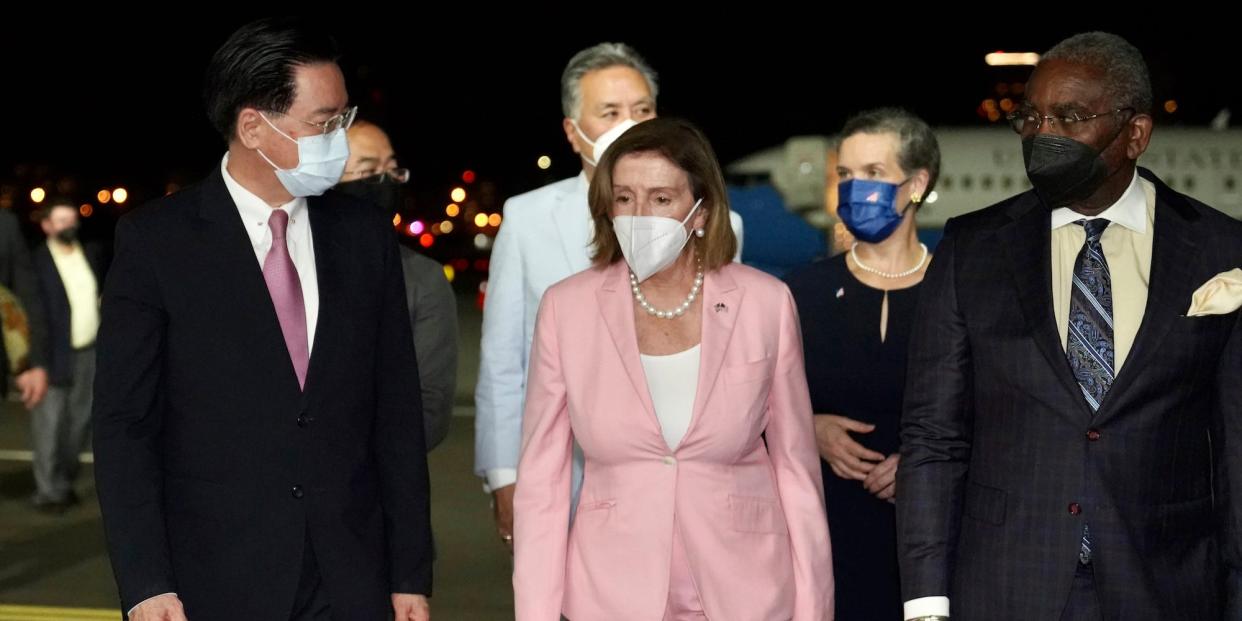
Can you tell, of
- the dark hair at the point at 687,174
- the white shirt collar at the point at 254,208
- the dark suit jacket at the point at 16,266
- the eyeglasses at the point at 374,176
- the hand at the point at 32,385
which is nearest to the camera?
the white shirt collar at the point at 254,208

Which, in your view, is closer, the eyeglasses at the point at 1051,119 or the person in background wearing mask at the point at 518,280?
the eyeglasses at the point at 1051,119

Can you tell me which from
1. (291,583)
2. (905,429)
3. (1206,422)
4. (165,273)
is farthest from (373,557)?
(1206,422)

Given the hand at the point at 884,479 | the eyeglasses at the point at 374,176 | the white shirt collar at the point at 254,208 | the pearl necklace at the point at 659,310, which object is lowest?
the hand at the point at 884,479

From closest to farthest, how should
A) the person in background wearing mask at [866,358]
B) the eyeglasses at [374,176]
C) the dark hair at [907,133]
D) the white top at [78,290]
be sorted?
the person in background wearing mask at [866,358] → the dark hair at [907,133] → the eyeglasses at [374,176] → the white top at [78,290]

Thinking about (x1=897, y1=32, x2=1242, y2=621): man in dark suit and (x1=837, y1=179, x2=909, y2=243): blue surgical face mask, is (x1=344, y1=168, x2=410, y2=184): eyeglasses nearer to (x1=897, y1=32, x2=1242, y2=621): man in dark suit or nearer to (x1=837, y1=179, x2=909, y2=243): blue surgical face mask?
(x1=837, y1=179, x2=909, y2=243): blue surgical face mask

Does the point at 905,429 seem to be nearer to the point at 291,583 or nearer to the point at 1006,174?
the point at 291,583

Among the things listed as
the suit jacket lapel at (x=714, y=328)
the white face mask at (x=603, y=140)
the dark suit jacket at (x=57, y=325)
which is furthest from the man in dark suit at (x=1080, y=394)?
the dark suit jacket at (x=57, y=325)

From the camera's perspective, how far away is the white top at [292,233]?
369 cm

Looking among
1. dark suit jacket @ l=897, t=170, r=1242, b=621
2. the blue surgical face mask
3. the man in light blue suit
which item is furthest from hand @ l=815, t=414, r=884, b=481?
dark suit jacket @ l=897, t=170, r=1242, b=621

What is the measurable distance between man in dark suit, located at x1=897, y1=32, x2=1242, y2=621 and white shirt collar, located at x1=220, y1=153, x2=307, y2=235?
55.3 inches

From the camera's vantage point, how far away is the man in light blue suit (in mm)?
5016

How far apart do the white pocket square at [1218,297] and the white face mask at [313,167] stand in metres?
1.82

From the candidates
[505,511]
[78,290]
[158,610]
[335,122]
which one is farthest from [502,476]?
[78,290]

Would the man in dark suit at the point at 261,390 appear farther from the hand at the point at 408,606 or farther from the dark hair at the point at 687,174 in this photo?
the dark hair at the point at 687,174
